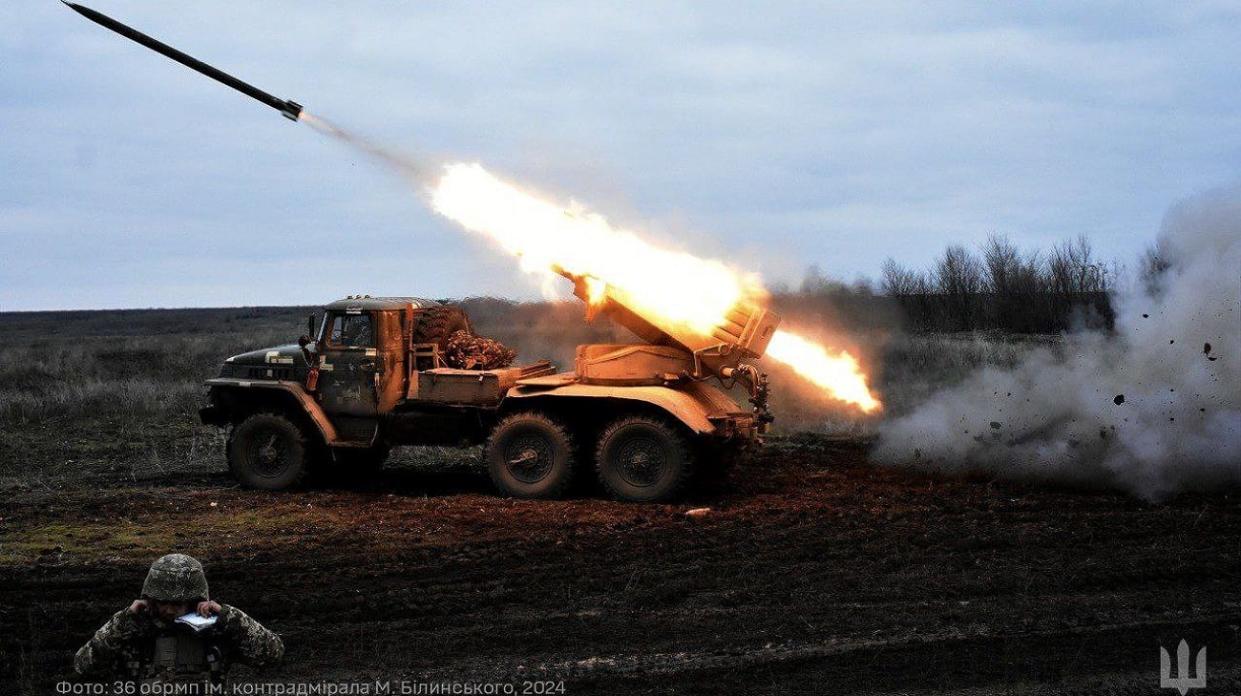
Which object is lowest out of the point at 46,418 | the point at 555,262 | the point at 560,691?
the point at 560,691

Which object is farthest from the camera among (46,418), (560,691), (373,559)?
(46,418)

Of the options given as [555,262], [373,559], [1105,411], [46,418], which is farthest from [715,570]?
[46,418]

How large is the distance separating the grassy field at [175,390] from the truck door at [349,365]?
3.70 meters

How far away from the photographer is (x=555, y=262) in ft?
51.0

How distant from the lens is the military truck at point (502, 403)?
48.4ft

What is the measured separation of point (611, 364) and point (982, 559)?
5.49m

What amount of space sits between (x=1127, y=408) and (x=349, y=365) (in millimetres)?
9965

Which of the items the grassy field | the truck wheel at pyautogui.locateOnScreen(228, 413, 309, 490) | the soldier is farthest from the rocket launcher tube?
the soldier

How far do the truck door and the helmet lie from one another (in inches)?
410

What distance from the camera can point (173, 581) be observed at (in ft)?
17.7

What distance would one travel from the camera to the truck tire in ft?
53.0

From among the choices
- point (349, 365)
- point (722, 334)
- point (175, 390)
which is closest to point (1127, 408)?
point (722, 334)

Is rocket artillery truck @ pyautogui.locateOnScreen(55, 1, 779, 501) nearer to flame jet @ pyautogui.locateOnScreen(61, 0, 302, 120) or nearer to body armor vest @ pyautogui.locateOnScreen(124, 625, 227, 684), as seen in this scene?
flame jet @ pyautogui.locateOnScreen(61, 0, 302, 120)

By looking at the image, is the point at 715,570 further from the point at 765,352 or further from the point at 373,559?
the point at 765,352
